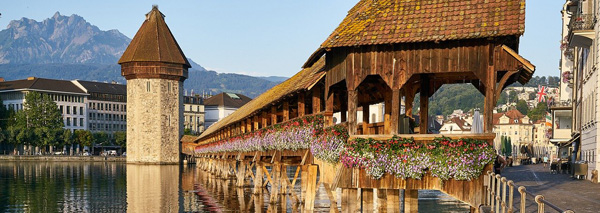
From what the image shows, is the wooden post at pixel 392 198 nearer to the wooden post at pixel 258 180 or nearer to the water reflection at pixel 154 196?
the water reflection at pixel 154 196

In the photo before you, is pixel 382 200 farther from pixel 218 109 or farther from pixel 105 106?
pixel 218 109

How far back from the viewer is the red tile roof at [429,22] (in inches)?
642

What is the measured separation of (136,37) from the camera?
100 m

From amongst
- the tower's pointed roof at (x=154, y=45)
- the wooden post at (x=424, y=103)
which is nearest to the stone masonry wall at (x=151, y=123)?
the tower's pointed roof at (x=154, y=45)

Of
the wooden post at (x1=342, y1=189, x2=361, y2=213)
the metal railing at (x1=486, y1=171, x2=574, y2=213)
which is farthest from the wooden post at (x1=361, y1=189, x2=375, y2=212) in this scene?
the metal railing at (x1=486, y1=171, x2=574, y2=213)

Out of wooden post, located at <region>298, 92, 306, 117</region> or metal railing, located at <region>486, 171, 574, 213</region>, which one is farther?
wooden post, located at <region>298, 92, 306, 117</region>

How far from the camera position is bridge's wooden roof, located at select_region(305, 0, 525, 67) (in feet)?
53.5

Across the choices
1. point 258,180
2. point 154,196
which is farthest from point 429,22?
point 154,196

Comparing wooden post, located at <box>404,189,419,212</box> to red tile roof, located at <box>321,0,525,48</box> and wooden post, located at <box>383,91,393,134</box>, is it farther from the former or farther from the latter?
red tile roof, located at <box>321,0,525,48</box>

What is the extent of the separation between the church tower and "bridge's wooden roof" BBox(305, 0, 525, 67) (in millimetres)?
79906

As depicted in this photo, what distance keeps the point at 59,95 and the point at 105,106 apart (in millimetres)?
12249

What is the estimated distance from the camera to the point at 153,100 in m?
96.8

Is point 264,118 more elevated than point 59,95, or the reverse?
point 59,95

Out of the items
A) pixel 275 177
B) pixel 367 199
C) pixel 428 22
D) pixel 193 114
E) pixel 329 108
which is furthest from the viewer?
pixel 193 114
